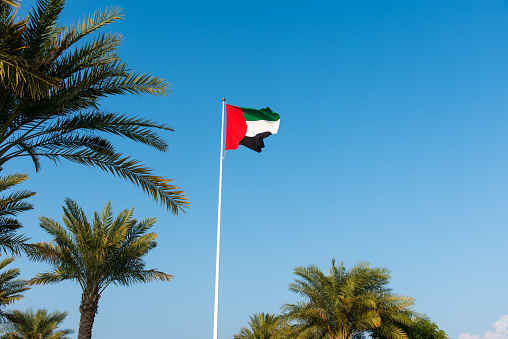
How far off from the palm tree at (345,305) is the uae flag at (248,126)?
382 inches

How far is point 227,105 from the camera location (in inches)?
679

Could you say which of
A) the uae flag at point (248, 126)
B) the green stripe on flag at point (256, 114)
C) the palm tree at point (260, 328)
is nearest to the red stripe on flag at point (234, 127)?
the uae flag at point (248, 126)

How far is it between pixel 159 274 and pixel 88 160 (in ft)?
36.2

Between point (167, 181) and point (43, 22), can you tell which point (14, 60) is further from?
point (167, 181)

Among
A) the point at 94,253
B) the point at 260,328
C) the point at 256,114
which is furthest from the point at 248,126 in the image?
the point at 260,328

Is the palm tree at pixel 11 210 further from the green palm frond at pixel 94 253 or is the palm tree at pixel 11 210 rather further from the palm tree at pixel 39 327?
the palm tree at pixel 39 327

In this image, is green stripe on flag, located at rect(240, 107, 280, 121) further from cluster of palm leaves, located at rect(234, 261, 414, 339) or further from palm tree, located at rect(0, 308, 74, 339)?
palm tree, located at rect(0, 308, 74, 339)

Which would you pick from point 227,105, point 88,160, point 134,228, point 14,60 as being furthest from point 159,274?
point 14,60

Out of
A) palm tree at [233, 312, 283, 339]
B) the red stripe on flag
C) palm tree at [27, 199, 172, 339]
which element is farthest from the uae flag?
palm tree at [233, 312, 283, 339]

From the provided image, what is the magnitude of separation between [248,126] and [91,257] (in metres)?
8.68

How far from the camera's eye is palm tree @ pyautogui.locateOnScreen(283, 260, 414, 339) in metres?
23.1

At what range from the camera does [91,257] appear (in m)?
19.9

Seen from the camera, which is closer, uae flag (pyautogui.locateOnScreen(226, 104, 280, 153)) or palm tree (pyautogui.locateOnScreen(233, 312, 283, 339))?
uae flag (pyautogui.locateOnScreen(226, 104, 280, 153))

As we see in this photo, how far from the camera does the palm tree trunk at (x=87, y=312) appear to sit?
19.5 metres
